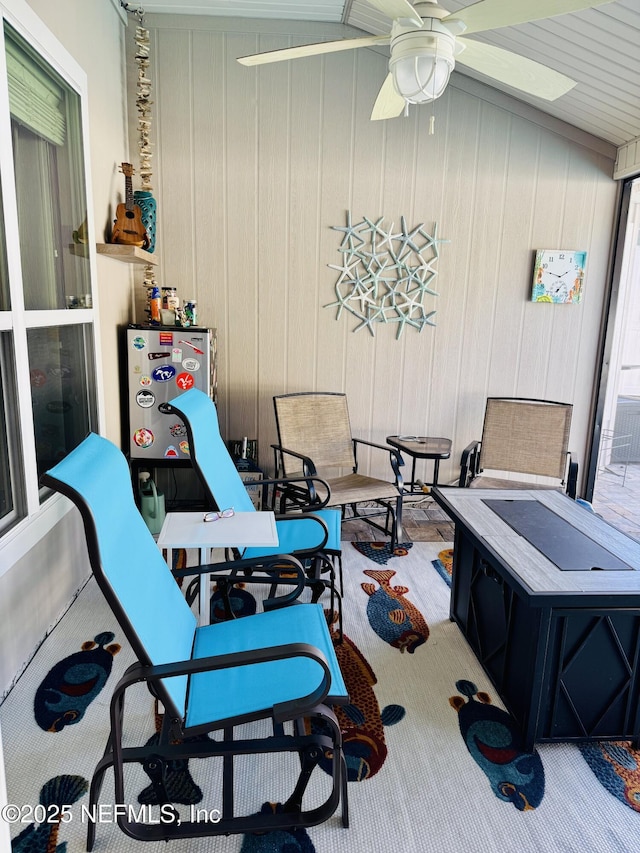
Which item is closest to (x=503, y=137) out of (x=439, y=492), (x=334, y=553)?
(x=439, y=492)

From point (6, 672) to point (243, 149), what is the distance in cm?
346

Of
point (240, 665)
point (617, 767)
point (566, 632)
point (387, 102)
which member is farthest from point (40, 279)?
point (617, 767)

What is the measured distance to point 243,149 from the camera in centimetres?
401

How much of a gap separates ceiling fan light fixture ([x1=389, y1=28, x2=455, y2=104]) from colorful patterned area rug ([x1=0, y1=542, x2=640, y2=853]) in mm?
2189

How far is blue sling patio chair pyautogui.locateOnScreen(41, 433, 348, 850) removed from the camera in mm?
1439

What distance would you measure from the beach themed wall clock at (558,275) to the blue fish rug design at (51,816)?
402 cm

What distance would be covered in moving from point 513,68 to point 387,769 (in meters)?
2.44

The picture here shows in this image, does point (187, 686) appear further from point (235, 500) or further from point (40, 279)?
point (40, 279)

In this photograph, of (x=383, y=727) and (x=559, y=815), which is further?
(x=383, y=727)

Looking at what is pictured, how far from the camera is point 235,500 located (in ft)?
8.89

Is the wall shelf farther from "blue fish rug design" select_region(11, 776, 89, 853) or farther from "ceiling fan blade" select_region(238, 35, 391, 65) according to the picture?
"blue fish rug design" select_region(11, 776, 89, 853)

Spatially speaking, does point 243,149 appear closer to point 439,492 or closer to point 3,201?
point 3,201

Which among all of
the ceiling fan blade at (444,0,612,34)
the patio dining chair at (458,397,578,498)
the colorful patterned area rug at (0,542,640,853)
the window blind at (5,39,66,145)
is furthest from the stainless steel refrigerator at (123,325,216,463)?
the ceiling fan blade at (444,0,612,34)

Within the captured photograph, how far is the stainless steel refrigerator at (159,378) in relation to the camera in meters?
3.65
